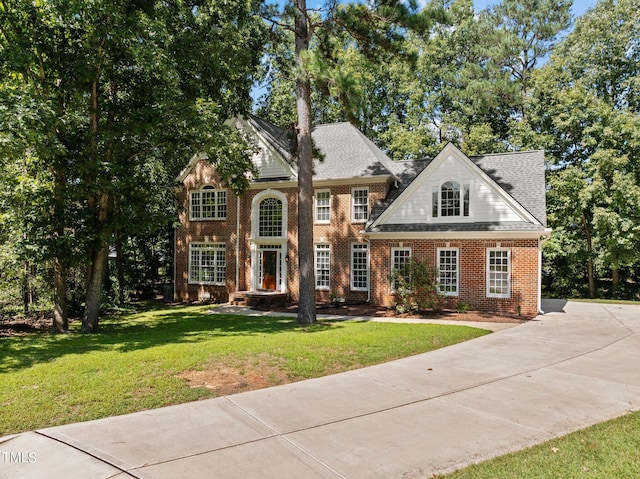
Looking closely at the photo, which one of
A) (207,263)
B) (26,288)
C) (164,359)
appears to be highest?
(207,263)

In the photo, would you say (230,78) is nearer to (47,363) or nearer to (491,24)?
(47,363)

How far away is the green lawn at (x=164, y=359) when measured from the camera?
575 cm

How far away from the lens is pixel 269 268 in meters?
21.3

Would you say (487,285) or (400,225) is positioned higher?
(400,225)

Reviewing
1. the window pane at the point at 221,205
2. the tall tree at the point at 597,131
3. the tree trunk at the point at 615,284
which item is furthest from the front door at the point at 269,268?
the tree trunk at the point at 615,284

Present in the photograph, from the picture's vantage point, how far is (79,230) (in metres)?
12.6

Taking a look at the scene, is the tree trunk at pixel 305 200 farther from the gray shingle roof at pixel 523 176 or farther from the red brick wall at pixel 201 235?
the red brick wall at pixel 201 235

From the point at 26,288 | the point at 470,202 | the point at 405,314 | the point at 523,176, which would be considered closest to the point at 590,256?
the point at 523,176

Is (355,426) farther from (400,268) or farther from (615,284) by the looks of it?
(615,284)

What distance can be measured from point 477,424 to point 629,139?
24.5 meters

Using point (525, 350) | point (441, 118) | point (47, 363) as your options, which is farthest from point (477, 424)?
point (441, 118)

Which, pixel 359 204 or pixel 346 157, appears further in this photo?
pixel 346 157

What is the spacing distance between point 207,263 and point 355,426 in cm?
1828

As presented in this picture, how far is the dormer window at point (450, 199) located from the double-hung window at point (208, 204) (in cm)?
1066
